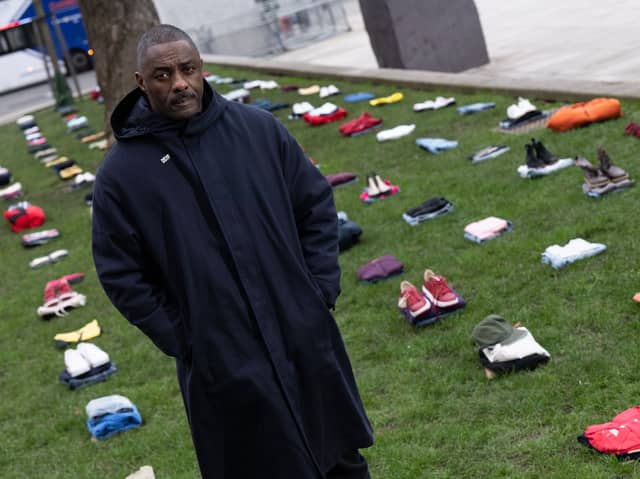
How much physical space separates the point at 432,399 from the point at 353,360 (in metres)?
0.96

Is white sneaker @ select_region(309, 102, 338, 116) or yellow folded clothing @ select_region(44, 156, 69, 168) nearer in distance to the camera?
white sneaker @ select_region(309, 102, 338, 116)

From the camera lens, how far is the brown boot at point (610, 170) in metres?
7.33

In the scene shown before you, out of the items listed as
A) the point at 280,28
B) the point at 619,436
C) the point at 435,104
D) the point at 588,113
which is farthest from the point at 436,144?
the point at 280,28

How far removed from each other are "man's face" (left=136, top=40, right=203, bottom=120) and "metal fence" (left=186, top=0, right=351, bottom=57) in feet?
73.2

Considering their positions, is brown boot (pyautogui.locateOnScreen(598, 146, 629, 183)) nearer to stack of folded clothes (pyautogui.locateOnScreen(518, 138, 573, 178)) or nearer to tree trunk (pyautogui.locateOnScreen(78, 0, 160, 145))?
stack of folded clothes (pyautogui.locateOnScreen(518, 138, 573, 178))

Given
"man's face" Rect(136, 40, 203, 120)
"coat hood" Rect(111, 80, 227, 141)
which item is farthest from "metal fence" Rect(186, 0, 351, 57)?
"man's face" Rect(136, 40, 203, 120)

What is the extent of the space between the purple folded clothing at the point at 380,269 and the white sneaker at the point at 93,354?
6.19 feet

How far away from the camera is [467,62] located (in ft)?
50.9

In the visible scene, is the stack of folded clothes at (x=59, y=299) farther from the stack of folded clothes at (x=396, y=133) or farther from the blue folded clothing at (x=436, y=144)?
the stack of folded clothes at (x=396, y=133)

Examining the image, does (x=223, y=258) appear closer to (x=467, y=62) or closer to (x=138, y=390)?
(x=138, y=390)

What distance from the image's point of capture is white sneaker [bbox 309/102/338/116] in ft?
43.8

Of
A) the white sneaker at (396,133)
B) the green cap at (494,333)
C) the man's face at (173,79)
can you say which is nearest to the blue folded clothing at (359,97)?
the white sneaker at (396,133)

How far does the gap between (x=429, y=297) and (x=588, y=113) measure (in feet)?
11.5

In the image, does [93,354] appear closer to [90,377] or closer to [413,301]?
[90,377]
